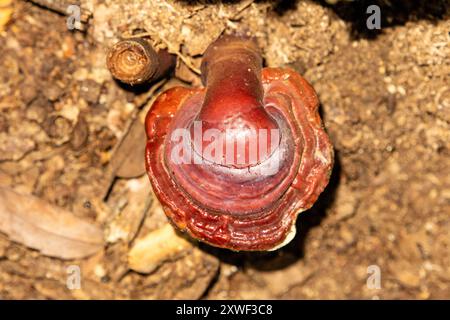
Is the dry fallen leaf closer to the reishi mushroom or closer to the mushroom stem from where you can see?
the reishi mushroom

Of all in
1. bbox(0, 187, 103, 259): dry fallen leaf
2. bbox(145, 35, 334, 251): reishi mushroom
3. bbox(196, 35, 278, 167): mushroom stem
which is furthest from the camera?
bbox(0, 187, 103, 259): dry fallen leaf

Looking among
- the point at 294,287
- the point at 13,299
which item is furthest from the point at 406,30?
the point at 13,299

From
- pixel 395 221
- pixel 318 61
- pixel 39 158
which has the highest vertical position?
pixel 318 61

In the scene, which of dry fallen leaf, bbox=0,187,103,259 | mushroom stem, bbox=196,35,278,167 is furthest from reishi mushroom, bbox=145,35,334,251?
dry fallen leaf, bbox=0,187,103,259

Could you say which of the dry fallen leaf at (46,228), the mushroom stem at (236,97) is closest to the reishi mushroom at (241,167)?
the mushroom stem at (236,97)

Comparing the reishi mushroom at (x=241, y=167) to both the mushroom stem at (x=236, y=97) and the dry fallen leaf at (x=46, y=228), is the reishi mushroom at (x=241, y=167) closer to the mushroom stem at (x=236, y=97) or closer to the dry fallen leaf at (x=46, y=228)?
the mushroom stem at (x=236, y=97)

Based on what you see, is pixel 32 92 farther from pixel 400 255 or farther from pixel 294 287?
pixel 400 255
